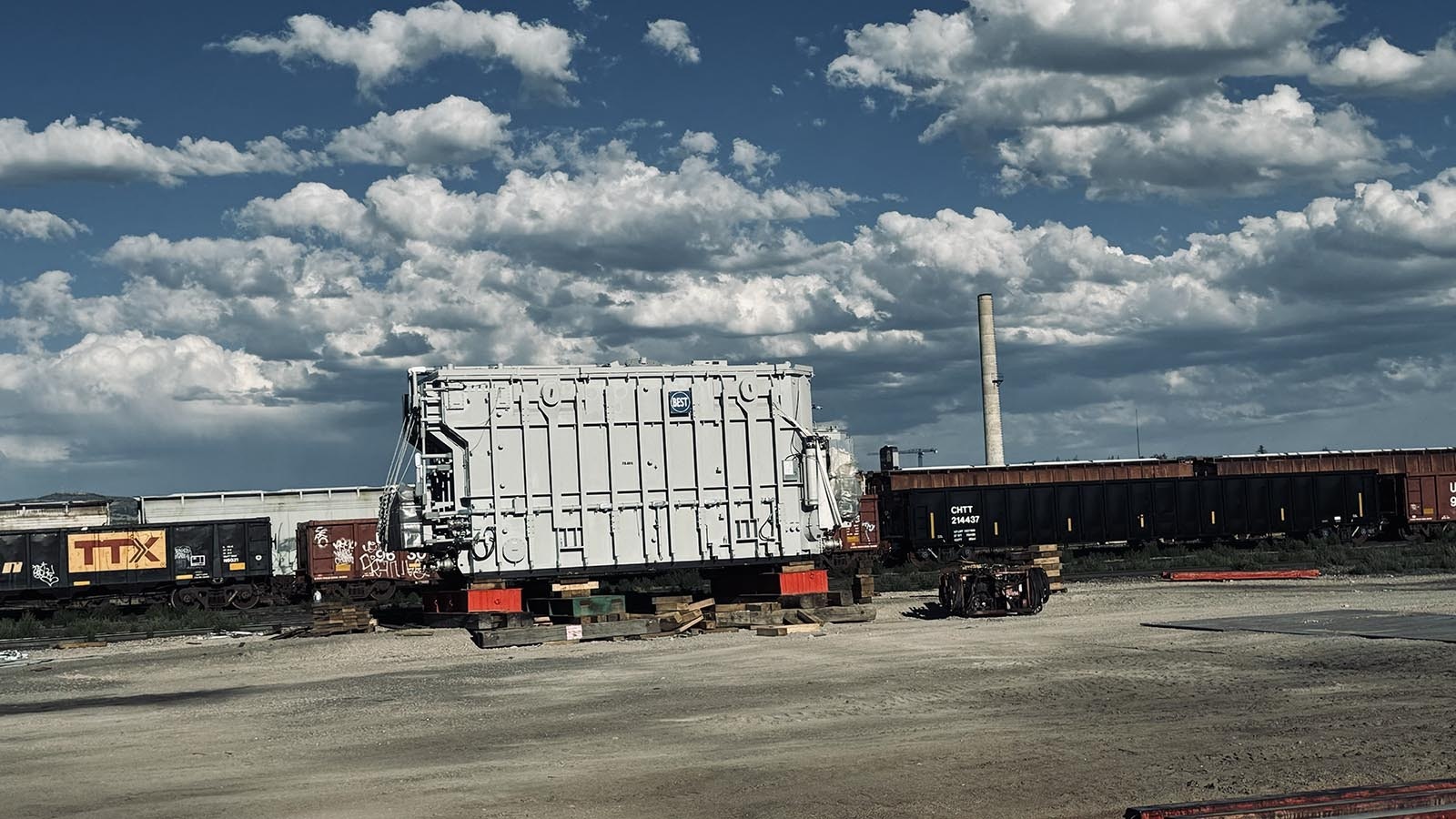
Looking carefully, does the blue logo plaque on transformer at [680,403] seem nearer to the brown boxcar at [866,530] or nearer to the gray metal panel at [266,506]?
the brown boxcar at [866,530]

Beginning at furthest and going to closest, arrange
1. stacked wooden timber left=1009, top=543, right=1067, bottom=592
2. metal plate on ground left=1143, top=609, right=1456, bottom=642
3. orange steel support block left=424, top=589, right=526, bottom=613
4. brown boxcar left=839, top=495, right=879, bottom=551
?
brown boxcar left=839, top=495, right=879, bottom=551 → stacked wooden timber left=1009, top=543, right=1067, bottom=592 → orange steel support block left=424, top=589, right=526, bottom=613 → metal plate on ground left=1143, top=609, right=1456, bottom=642

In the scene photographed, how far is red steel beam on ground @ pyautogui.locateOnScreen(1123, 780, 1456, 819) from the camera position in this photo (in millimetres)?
7672

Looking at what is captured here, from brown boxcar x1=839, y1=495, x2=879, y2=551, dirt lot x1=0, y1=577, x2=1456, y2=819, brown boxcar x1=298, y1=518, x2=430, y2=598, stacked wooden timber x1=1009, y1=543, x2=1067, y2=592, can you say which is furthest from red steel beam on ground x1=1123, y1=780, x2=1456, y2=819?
brown boxcar x1=839, y1=495, x2=879, y2=551

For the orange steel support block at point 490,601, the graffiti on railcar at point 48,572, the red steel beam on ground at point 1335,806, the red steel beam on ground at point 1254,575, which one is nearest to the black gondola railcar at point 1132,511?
the red steel beam on ground at point 1254,575

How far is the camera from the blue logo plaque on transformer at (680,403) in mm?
25297

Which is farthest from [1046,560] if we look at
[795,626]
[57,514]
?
[57,514]

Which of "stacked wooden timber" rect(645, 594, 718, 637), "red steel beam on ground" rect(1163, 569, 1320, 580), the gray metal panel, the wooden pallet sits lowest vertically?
"red steel beam on ground" rect(1163, 569, 1320, 580)

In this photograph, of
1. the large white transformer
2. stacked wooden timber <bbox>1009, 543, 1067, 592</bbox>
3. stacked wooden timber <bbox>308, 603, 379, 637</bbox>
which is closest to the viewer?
the large white transformer

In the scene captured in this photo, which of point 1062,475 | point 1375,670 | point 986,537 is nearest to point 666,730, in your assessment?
point 1375,670

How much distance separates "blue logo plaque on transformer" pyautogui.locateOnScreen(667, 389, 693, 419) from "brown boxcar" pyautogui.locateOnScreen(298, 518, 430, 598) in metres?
14.7

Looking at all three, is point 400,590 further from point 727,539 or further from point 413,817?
point 413,817

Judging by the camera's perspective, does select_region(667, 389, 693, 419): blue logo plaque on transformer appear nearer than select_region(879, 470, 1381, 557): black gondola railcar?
Yes

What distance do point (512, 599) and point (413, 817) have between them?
1426cm

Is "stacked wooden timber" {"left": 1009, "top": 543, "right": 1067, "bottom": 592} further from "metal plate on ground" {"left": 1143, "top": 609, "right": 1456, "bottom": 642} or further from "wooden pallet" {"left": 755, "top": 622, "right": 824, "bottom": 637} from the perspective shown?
"wooden pallet" {"left": 755, "top": 622, "right": 824, "bottom": 637}
